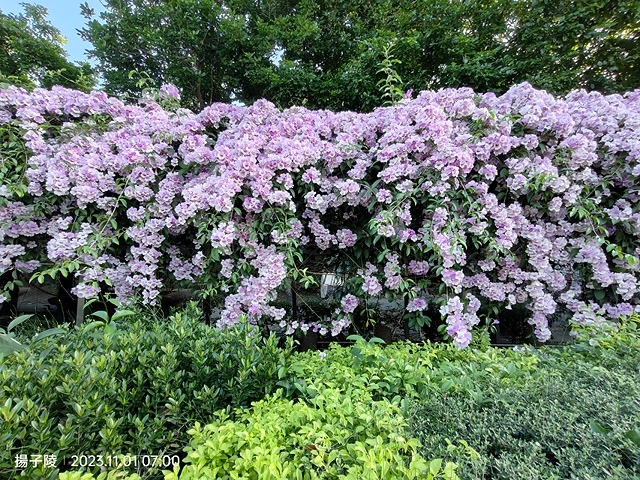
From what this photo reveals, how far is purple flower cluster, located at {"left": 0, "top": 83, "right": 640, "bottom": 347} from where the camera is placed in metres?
2.06

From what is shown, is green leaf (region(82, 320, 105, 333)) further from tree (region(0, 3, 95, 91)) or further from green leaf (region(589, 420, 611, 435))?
tree (region(0, 3, 95, 91))

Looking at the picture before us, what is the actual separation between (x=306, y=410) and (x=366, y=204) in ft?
4.85

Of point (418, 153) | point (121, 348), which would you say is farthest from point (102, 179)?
point (418, 153)

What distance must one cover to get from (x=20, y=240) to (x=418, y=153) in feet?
10.00

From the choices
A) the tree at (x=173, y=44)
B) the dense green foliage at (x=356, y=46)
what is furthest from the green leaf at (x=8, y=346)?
the tree at (x=173, y=44)

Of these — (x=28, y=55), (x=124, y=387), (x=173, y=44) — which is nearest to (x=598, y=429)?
(x=124, y=387)

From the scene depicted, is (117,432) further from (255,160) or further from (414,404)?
(255,160)

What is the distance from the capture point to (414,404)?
1.14m

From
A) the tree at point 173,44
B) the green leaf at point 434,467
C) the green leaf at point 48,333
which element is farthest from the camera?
A: the tree at point 173,44

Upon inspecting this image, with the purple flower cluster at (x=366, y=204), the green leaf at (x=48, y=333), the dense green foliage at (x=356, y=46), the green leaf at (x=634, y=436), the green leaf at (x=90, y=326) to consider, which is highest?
the dense green foliage at (x=356, y=46)

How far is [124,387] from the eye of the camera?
1.12m

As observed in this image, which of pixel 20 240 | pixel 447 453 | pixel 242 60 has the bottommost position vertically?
pixel 447 453

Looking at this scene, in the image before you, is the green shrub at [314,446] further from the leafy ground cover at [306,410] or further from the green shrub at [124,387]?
the green shrub at [124,387]

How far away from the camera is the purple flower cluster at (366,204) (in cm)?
206
